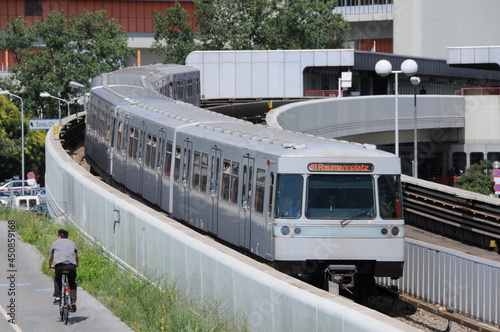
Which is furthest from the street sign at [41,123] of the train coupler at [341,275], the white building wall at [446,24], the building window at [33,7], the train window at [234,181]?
the building window at [33,7]

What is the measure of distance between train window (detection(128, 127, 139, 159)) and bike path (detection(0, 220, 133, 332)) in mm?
7278

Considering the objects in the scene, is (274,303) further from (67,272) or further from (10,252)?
(10,252)

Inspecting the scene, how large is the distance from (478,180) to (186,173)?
129ft

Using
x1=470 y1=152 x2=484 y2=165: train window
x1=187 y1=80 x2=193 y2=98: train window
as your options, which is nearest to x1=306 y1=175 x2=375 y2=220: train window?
x1=187 y1=80 x2=193 y2=98: train window

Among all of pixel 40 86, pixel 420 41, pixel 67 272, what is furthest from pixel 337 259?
pixel 420 41

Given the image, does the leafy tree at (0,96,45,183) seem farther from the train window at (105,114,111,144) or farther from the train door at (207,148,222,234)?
the train door at (207,148,222,234)

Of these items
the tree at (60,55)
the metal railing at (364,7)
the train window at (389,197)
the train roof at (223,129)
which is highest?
the metal railing at (364,7)

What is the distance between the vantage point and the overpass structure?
53781 mm

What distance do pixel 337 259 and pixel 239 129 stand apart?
5133mm

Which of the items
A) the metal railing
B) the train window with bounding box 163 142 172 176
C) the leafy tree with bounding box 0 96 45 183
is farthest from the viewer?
the metal railing

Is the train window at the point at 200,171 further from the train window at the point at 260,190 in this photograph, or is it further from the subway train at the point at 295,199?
the train window at the point at 260,190

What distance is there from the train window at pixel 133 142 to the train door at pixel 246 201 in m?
8.15

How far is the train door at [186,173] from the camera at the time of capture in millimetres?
21609

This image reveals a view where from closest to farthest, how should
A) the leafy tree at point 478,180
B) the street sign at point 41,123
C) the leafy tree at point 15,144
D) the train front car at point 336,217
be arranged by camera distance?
the train front car at point 336,217 < the street sign at point 41,123 < the leafy tree at point 478,180 < the leafy tree at point 15,144
